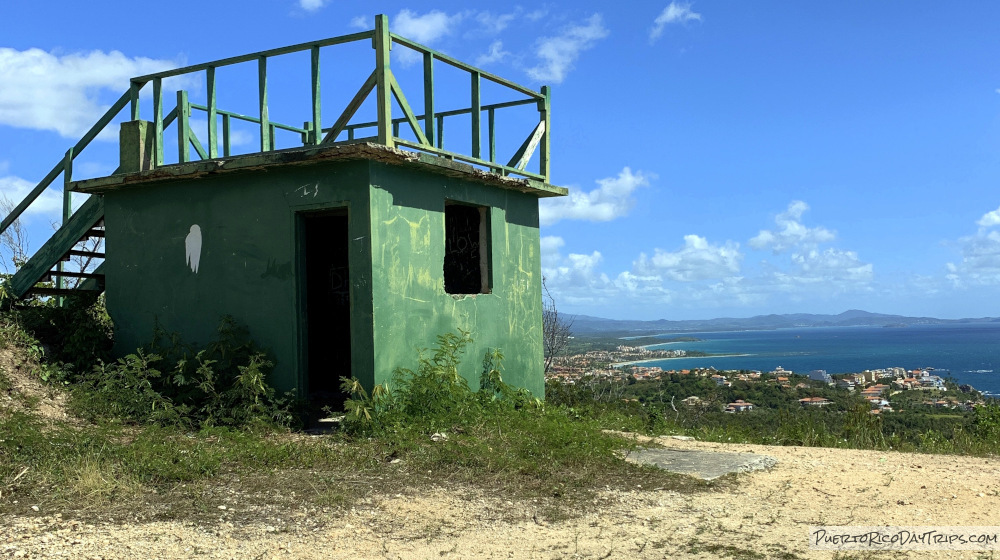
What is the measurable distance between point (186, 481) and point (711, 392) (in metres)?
17.4

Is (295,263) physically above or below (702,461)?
above

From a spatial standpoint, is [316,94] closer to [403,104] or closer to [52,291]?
[403,104]

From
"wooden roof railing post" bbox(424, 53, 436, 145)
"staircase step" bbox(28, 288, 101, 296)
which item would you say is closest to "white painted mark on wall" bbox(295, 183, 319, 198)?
"wooden roof railing post" bbox(424, 53, 436, 145)

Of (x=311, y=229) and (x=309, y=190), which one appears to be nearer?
(x=309, y=190)

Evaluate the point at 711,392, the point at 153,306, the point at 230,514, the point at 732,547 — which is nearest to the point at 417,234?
the point at 153,306

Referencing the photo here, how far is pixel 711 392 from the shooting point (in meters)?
22.2

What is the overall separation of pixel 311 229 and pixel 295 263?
325 centimetres

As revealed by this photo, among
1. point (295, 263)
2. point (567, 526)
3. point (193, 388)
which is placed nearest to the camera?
point (567, 526)

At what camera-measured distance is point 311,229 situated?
12.9 meters

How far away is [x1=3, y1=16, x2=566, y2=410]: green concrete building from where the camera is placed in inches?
368

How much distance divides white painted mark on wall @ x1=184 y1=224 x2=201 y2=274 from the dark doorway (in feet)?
7.82

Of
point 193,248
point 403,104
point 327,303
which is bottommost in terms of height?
point 327,303

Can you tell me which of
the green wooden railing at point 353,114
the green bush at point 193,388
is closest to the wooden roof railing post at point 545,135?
the green wooden railing at point 353,114

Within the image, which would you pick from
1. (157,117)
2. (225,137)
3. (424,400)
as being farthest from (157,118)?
(424,400)
